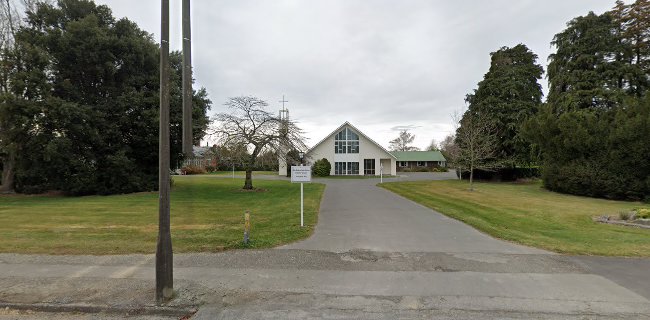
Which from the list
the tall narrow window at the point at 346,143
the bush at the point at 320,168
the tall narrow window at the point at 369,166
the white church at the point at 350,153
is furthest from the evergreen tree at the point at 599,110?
the bush at the point at 320,168

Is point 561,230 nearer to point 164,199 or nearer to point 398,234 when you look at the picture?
point 398,234

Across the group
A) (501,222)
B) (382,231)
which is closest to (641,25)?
(501,222)

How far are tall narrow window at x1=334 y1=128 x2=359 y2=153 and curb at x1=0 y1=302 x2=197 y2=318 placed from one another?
4349 cm

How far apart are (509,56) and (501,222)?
34.1m

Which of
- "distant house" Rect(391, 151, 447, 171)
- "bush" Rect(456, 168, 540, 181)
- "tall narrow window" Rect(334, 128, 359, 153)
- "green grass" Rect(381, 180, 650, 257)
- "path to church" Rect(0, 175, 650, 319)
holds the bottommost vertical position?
"green grass" Rect(381, 180, 650, 257)

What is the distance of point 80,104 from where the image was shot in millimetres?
22109

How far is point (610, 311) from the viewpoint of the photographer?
4367 mm

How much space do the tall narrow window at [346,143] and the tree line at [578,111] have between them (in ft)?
52.1

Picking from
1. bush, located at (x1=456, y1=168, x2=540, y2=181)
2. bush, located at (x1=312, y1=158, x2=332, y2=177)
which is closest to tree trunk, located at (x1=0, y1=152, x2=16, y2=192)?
bush, located at (x1=312, y1=158, x2=332, y2=177)

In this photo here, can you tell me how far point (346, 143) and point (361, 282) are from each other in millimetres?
42432

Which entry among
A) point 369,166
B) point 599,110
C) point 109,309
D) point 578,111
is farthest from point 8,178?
point 599,110

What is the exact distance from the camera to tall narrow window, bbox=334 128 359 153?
47.5 m

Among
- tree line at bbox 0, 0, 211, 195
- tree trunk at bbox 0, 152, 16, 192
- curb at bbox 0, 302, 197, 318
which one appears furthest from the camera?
tree trunk at bbox 0, 152, 16, 192

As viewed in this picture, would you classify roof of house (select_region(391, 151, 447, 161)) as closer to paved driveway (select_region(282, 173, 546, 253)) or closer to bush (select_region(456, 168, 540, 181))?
bush (select_region(456, 168, 540, 181))
